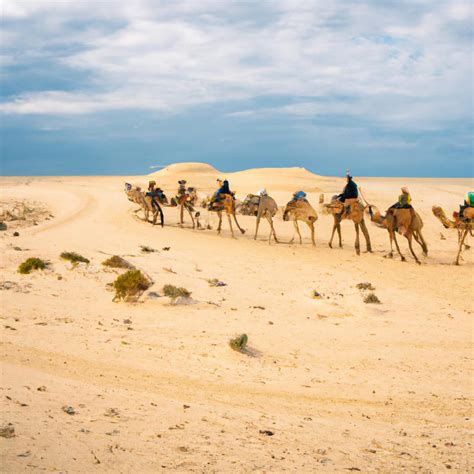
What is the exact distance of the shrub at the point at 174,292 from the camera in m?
14.5

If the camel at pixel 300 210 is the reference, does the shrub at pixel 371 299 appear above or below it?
below

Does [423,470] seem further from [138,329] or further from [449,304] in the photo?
[449,304]

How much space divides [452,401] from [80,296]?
26.9 ft

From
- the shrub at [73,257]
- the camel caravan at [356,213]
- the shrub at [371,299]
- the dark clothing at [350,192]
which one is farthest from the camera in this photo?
the dark clothing at [350,192]

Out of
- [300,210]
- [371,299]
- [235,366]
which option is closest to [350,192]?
[300,210]

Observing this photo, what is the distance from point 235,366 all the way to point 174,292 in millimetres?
4715

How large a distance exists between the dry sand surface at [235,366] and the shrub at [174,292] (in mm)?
390

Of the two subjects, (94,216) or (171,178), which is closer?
(94,216)

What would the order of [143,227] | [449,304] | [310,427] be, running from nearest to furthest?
[310,427]
[449,304]
[143,227]

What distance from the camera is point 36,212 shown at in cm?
3388

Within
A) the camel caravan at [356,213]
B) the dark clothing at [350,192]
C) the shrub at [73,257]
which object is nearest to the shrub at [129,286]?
the shrub at [73,257]

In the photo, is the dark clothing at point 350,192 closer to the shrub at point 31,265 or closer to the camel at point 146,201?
the camel at point 146,201

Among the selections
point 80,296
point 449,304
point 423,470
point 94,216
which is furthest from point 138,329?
point 94,216

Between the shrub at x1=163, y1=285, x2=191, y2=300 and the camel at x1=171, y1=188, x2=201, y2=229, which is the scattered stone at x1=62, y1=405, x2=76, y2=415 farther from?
the camel at x1=171, y1=188, x2=201, y2=229
